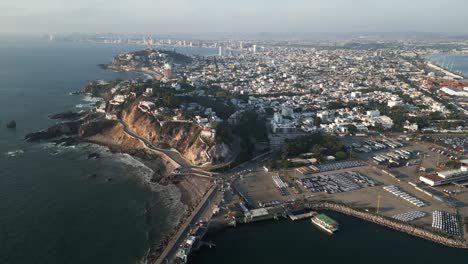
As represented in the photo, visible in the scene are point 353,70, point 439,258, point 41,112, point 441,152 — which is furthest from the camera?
point 353,70

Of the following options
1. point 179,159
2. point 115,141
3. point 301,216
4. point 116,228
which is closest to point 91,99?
point 115,141

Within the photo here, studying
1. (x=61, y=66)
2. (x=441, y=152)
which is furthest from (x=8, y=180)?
(x=61, y=66)

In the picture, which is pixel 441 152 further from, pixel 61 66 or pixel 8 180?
pixel 61 66

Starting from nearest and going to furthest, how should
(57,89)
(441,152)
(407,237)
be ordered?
(407,237)
(441,152)
(57,89)

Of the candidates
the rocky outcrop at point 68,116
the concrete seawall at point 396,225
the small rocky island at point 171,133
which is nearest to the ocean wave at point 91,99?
the small rocky island at point 171,133

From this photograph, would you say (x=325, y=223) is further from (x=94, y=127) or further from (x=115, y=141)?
(x=94, y=127)

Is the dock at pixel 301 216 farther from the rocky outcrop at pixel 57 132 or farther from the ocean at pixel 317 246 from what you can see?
the rocky outcrop at pixel 57 132

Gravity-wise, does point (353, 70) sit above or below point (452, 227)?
above
